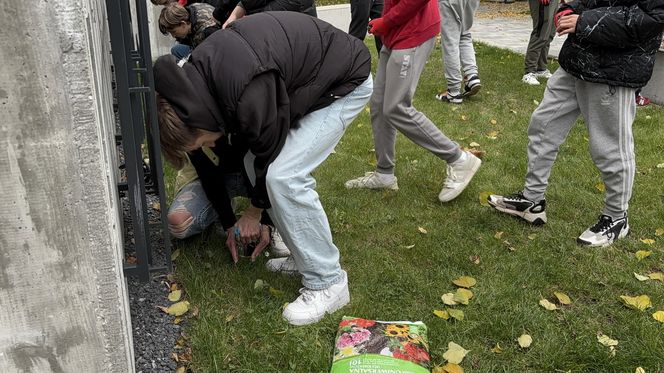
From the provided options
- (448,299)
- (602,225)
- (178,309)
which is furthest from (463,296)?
(178,309)

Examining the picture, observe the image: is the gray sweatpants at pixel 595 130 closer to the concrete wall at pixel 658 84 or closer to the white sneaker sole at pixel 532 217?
the white sneaker sole at pixel 532 217

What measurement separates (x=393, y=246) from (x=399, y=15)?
4.37 ft

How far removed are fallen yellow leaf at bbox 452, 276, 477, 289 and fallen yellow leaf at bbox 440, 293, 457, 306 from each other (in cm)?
11

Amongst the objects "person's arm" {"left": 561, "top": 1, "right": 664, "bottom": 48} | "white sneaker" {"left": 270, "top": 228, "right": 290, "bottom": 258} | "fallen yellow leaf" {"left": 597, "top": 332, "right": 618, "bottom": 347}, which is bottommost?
"white sneaker" {"left": 270, "top": 228, "right": 290, "bottom": 258}

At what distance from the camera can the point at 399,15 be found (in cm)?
355

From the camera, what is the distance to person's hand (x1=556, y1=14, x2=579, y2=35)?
2934 mm

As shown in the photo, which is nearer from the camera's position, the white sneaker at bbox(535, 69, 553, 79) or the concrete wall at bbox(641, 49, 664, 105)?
the concrete wall at bbox(641, 49, 664, 105)

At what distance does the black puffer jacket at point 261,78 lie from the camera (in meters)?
2.04

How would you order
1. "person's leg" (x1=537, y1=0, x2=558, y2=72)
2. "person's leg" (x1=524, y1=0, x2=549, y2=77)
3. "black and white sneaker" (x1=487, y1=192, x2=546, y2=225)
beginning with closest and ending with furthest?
"black and white sneaker" (x1=487, y1=192, x2=546, y2=225) < "person's leg" (x1=537, y1=0, x2=558, y2=72) < "person's leg" (x1=524, y1=0, x2=549, y2=77)

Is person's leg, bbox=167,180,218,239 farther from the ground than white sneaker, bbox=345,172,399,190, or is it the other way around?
person's leg, bbox=167,180,218,239

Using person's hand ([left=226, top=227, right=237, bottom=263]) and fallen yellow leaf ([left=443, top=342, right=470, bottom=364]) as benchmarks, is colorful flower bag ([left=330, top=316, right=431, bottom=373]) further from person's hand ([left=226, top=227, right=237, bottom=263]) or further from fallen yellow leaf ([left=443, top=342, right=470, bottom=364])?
person's hand ([left=226, top=227, right=237, bottom=263])

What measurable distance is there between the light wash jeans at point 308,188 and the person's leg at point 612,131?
1188 mm

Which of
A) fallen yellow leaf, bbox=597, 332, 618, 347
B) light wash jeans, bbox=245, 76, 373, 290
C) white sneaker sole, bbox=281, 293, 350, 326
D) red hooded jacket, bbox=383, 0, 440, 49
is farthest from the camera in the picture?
red hooded jacket, bbox=383, 0, 440, 49

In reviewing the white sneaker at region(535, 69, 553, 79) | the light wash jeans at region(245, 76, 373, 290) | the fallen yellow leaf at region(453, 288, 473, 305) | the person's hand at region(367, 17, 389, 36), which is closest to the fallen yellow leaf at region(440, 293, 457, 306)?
the fallen yellow leaf at region(453, 288, 473, 305)
